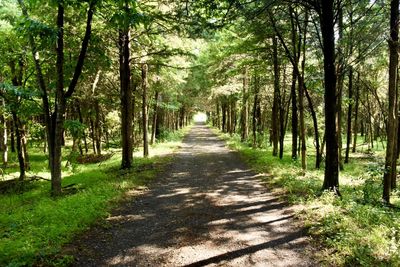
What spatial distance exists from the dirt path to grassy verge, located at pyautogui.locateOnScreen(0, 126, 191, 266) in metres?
0.45

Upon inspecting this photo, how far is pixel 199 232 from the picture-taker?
23.5 ft

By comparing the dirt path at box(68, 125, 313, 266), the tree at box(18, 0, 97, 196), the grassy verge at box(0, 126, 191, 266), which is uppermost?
the tree at box(18, 0, 97, 196)

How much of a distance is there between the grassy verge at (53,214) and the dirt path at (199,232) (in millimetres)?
449

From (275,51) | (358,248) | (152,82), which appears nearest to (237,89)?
(152,82)

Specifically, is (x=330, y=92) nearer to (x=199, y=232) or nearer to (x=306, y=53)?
(x=199, y=232)

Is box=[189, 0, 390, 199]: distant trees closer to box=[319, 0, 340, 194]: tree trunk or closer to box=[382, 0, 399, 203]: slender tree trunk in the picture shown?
box=[319, 0, 340, 194]: tree trunk

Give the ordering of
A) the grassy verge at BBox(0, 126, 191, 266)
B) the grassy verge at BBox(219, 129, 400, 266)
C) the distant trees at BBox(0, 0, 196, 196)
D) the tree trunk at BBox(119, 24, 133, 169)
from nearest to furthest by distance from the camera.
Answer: the grassy verge at BBox(219, 129, 400, 266) < the grassy verge at BBox(0, 126, 191, 266) < the distant trees at BBox(0, 0, 196, 196) < the tree trunk at BBox(119, 24, 133, 169)

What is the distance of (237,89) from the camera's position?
87.0 ft

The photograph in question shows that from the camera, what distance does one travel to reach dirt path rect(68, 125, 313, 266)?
5.91 metres

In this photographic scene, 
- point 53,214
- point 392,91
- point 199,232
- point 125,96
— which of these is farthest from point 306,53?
point 53,214

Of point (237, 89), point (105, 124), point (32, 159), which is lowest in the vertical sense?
point (32, 159)

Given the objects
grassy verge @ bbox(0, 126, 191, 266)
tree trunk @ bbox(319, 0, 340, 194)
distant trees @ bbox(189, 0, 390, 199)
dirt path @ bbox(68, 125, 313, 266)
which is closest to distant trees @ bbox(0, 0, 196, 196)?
grassy verge @ bbox(0, 126, 191, 266)

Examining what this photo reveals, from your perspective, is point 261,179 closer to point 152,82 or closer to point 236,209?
point 236,209

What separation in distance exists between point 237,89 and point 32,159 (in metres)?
15.6
